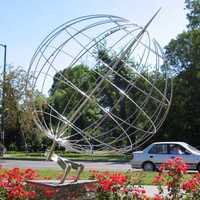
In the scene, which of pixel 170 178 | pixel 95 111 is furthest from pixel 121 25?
pixel 95 111

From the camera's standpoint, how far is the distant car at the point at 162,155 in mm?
24531

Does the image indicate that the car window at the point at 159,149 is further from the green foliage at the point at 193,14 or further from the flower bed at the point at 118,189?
the green foliage at the point at 193,14

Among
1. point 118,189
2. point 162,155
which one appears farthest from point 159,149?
point 118,189

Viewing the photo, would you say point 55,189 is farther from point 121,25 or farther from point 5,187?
point 121,25

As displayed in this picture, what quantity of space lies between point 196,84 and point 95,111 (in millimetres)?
32206

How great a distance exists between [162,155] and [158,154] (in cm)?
21

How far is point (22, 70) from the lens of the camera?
46062 mm

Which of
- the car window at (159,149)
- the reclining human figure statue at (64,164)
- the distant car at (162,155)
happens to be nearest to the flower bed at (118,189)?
the reclining human figure statue at (64,164)

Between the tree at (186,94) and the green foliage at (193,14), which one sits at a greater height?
the green foliage at (193,14)

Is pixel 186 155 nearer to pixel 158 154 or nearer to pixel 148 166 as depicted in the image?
pixel 158 154

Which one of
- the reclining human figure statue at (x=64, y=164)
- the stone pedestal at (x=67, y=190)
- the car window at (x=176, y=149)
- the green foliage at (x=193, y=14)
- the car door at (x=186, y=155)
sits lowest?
the stone pedestal at (x=67, y=190)

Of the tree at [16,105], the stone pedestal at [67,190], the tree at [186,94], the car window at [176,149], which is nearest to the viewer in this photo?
the stone pedestal at [67,190]

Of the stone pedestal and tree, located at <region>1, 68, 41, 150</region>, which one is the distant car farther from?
tree, located at <region>1, 68, 41, 150</region>

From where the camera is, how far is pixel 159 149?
2520 cm
